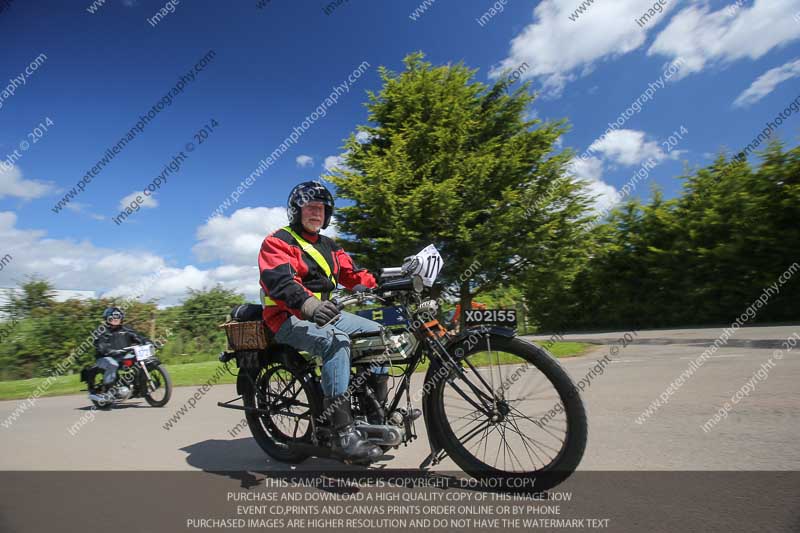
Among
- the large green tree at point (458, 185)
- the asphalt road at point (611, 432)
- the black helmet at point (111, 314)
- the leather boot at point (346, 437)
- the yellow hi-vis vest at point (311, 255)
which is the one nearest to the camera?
the leather boot at point (346, 437)

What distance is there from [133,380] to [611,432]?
697 cm

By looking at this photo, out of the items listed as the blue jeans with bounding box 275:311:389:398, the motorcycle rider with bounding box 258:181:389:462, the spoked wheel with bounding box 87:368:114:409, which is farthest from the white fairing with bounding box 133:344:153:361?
the blue jeans with bounding box 275:311:389:398

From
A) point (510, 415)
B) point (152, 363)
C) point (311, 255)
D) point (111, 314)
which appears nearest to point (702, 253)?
point (510, 415)

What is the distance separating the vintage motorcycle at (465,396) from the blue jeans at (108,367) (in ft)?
16.8

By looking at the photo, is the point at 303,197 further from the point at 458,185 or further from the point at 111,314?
the point at 458,185

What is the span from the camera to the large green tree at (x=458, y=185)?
11.4 metres

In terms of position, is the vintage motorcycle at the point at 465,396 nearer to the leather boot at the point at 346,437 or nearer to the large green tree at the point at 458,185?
the leather boot at the point at 346,437

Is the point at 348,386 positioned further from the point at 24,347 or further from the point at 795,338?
the point at 24,347

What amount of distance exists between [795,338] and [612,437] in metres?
7.86

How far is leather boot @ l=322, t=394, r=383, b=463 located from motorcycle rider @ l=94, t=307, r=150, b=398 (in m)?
5.63

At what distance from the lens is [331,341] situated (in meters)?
2.97

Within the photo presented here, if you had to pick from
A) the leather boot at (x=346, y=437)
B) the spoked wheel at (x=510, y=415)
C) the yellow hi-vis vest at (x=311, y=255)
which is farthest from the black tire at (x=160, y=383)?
the spoked wheel at (x=510, y=415)

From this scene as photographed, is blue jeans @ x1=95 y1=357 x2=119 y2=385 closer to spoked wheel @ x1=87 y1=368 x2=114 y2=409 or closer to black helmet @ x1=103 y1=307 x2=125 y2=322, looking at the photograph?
spoked wheel @ x1=87 y1=368 x2=114 y2=409

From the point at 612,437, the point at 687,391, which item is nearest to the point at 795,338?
the point at 687,391
